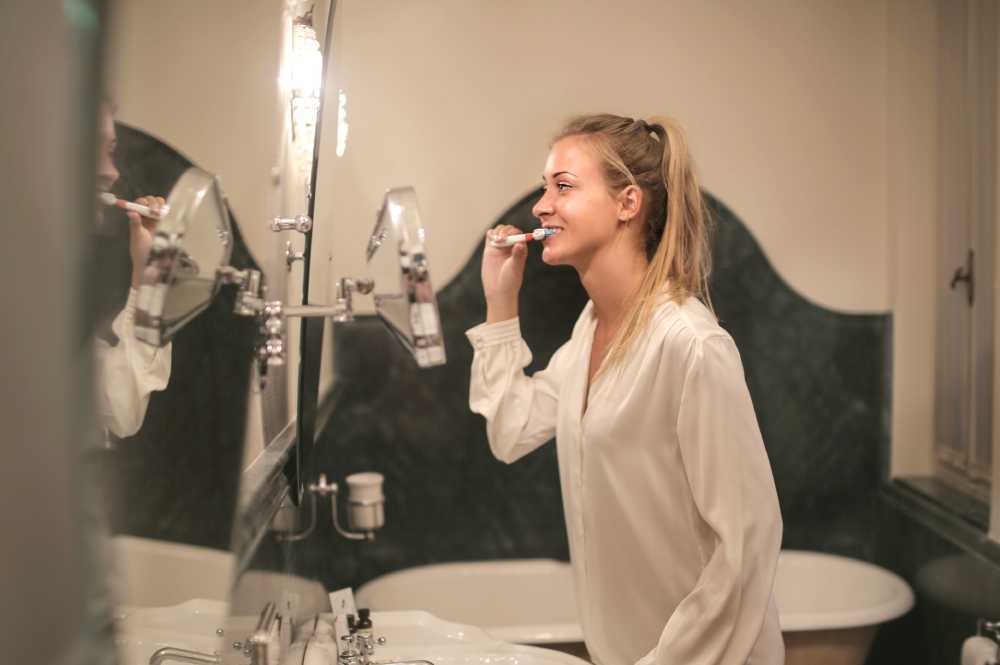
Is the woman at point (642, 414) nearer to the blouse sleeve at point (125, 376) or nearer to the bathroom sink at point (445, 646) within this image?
the bathroom sink at point (445, 646)

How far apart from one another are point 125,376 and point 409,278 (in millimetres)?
398

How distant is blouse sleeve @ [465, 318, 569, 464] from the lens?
177 centimetres

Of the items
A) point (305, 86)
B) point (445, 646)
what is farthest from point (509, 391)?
point (305, 86)

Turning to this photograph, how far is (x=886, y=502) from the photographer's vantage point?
2.69m

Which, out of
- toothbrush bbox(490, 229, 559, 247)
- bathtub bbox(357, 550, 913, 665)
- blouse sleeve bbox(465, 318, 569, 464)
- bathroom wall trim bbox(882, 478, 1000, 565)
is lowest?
bathtub bbox(357, 550, 913, 665)

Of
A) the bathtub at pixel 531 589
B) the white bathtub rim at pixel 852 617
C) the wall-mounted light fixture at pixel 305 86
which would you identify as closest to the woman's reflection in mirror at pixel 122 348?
the wall-mounted light fixture at pixel 305 86

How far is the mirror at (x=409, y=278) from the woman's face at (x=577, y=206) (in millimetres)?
763

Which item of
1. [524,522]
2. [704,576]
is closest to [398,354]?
[524,522]

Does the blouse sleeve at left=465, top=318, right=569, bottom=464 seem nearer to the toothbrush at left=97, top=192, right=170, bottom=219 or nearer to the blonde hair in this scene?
the blonde hair

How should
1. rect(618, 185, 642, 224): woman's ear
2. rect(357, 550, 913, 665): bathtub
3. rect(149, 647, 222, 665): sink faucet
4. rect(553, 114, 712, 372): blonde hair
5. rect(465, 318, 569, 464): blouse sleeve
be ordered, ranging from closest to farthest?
rect(149, 647, 222, 665): sink faucet, rect(553, 114, 712, 372): blonde hair, rect(618, 185, 642, 224): woman's ear, rect(465, 318, 569, 464): blouse sleeve, rect(357, 550, 913, 665): bathtub

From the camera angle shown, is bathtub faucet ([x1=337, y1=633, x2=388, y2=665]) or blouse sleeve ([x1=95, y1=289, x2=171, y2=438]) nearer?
blouse sleeve ([x1=95, y1=289, x2=171, y2=438])

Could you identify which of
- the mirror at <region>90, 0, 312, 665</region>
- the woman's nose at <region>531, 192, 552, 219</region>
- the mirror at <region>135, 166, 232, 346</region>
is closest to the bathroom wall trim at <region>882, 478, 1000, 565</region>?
the woman's nose at <region>531, 192, 552, 219</region>

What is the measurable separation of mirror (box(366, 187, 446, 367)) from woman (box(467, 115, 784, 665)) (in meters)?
0.60

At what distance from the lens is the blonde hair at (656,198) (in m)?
1.53
